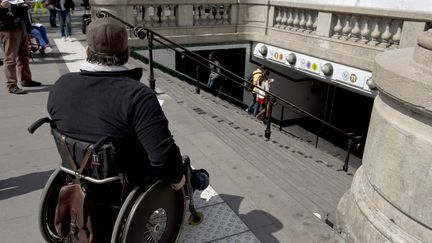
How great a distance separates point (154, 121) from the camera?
2.11 metres

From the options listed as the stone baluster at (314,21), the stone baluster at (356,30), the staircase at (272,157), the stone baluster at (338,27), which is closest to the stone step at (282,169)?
the staircase at (272,157)

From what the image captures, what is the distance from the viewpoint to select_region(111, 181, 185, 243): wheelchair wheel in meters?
2.26

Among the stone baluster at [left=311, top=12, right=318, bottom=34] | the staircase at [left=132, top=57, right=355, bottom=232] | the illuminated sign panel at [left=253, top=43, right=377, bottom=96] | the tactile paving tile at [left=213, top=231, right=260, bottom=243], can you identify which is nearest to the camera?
the tactile paving tile at [left=213, top=231, right=260, bottom=243]

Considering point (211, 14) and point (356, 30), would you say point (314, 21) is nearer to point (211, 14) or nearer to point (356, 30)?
point (356, 30)

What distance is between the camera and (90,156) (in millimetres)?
2137

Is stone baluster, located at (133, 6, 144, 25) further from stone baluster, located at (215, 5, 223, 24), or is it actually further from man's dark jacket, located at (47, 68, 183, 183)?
man's dark jacket, located at (47, 68, 183, 183)

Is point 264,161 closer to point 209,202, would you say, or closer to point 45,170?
point 209,202

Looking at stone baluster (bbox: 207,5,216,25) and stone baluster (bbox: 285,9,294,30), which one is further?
stone baluster (bbox: 207,5,216,25)

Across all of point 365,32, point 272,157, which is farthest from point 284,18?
point 272,157

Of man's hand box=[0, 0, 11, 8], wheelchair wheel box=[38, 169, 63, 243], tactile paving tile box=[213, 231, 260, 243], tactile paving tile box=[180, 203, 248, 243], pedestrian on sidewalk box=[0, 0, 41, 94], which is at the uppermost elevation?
man's hand box=[0, 0, 11, 8]

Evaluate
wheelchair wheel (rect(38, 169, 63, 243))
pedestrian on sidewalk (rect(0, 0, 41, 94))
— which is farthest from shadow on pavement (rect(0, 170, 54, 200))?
pedestrian on sidewalk (rect(0, 0, 41, 94))

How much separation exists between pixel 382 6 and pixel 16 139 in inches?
334

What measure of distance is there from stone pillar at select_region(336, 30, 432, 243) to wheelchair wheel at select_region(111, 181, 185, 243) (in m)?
1.48

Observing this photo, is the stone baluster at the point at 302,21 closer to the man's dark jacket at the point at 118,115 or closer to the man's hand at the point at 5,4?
the man's hand at the point at 5,4
